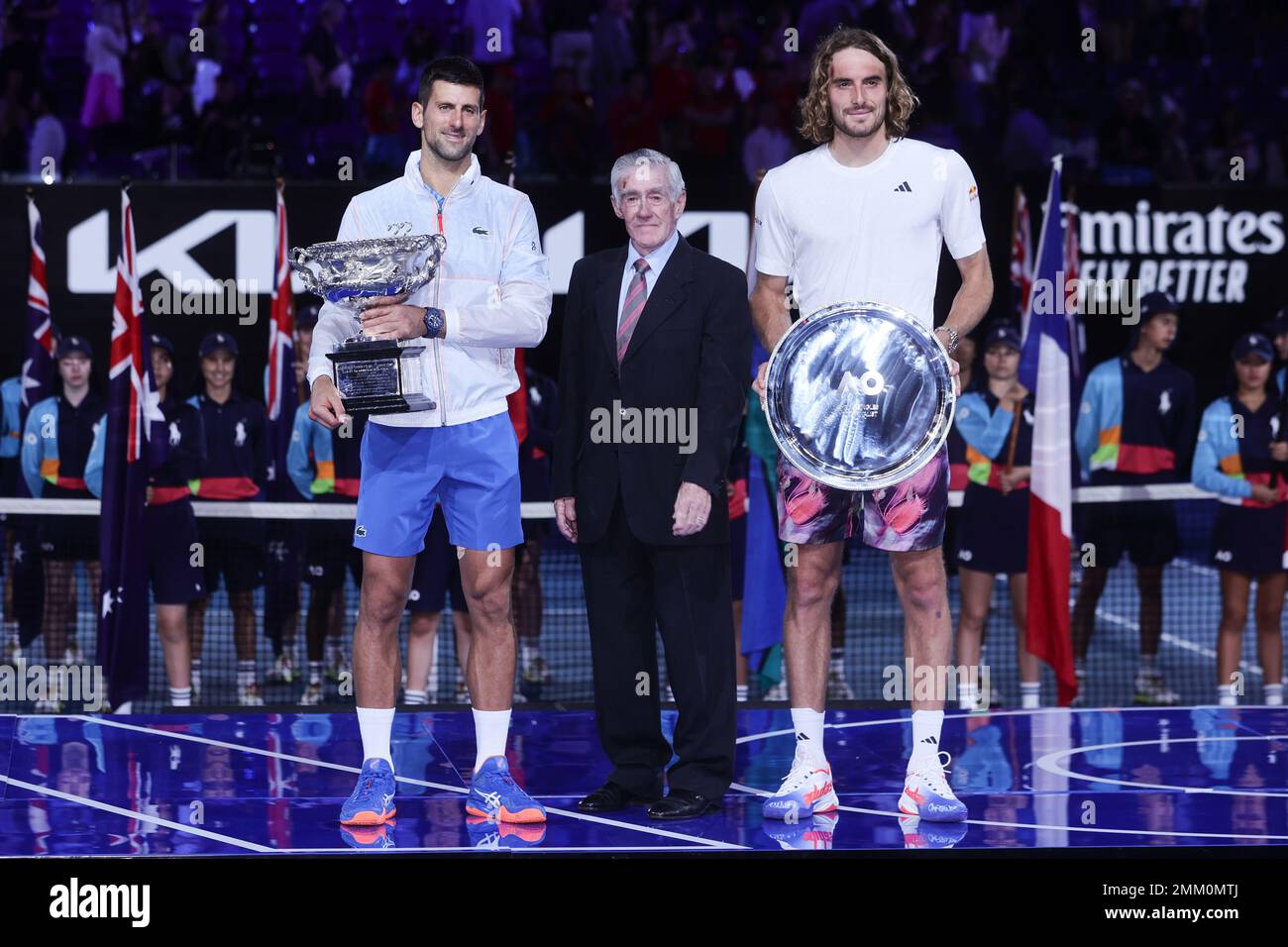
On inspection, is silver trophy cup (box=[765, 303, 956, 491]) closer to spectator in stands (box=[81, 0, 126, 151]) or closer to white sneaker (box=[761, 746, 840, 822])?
white sneaker (box=[761, 746, 840, 822])

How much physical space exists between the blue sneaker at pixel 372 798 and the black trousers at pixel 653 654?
30.2 inches

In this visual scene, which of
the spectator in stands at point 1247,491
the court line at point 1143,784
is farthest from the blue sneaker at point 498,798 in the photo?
the spectator in stands at point 1247,491

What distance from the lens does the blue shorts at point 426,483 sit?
5.72 meters

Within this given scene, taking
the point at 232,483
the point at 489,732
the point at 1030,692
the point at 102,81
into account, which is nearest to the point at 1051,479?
the point at 1030,692

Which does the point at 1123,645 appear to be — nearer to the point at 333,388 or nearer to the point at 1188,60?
the point at 1188,60

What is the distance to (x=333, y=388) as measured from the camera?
18.4 ft

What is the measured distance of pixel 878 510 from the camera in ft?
18.9

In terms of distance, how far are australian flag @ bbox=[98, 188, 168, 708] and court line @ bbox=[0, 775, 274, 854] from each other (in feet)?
6.83

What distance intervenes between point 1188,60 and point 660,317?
12.0 meters

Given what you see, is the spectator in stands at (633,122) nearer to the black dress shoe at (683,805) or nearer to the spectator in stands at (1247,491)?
the spectator in stands at (1247,491)

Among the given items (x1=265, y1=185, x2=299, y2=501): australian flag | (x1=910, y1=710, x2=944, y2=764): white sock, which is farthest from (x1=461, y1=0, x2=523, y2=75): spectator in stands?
(x1=910, y1=710, x2=944, y2=764): white sock

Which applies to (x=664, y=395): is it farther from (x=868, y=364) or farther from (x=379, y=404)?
(x=379, y=404)

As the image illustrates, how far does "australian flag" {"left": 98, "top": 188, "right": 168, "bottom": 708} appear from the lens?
8.49 m

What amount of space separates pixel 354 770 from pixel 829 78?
3.03 m
